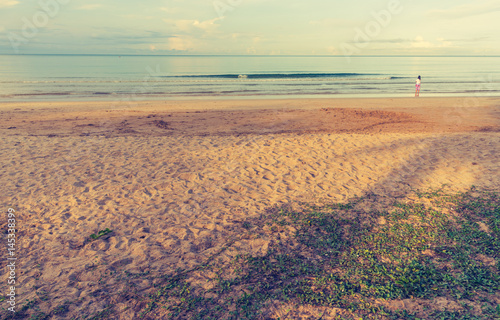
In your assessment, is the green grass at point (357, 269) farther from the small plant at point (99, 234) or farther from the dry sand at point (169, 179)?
the small plant at point (99, 234)

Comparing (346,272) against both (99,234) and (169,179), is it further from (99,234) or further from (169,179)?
(169,179)

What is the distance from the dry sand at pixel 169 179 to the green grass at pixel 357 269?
483mm

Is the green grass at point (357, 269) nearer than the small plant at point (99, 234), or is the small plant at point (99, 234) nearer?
the green grass at point (357, 269)

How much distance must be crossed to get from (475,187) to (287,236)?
478 centimetres

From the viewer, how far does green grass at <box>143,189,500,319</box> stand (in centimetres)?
365

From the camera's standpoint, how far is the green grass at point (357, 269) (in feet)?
12.0

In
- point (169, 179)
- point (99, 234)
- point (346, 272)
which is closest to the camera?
point (346, 272)

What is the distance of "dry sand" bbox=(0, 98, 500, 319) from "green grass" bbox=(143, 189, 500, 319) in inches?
19.0

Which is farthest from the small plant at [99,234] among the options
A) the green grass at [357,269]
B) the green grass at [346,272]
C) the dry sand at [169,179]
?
the green grass at [357,269]

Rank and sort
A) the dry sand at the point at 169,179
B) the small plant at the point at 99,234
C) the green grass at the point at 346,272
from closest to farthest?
the green grass at the point at 346,272 < the dry sand at the point at 169,179 < the small plant at the point at 99,234

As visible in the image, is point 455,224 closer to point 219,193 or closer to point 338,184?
point 338,184

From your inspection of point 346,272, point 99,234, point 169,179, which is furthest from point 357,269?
point 169,179

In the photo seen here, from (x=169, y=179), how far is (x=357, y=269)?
15.7 ft

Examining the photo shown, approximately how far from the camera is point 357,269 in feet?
14.1
